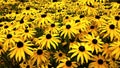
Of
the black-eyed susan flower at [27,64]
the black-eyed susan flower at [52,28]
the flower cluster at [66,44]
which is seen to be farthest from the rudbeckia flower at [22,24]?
the black-eyed susan flower at [27,64]

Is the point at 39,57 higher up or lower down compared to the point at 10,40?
lower down

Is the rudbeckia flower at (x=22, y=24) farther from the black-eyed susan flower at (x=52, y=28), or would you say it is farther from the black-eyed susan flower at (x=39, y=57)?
the black-eyed susan flower at (x=39, y=57)

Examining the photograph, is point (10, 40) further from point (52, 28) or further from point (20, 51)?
point (52, 28)

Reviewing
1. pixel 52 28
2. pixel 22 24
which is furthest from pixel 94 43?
pixel 22 24

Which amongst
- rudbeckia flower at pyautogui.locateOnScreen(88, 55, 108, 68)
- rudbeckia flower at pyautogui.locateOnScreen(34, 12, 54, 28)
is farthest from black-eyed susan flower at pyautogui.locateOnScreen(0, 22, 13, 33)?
rudbeckia flower at pyautogui.locateOnScreen(88, 55, 108, 68)

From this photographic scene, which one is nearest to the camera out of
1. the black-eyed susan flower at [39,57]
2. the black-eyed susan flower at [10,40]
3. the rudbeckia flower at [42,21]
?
the black-eyed susan flower at [39,57]

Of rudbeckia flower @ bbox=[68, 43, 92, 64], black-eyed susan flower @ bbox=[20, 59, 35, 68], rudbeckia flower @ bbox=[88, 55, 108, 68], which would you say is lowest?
black-eyed susan flower @ bbox=[20, 59, 35, 68]

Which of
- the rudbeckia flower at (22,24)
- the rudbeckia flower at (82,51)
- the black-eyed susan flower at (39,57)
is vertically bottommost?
the black-eyed susan flower at (39,57)

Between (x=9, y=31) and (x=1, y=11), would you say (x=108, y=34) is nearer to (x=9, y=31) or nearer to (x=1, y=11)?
(x=9, y=31)

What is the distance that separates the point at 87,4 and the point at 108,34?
5.61ft

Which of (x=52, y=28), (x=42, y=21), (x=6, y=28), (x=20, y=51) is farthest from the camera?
(x=6, y=28)

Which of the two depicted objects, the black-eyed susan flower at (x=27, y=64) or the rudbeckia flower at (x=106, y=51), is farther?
the black-eyed susan flower at (x=27, y=64)

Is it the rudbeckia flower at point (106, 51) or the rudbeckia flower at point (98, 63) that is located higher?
the rudbeckia flower at point (106, 51)

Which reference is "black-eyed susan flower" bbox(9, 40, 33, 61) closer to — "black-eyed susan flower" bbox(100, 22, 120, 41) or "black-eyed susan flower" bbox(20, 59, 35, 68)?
"black-eyed susan flower" bbox(20, 59, 35, 68)
